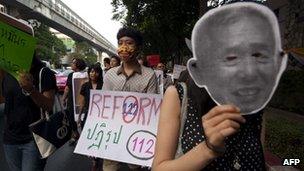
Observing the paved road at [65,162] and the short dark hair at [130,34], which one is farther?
the paved road at [65,162]

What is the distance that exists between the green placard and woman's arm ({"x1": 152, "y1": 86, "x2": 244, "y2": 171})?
179 cm

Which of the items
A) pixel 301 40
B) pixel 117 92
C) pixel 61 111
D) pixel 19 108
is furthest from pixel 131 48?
pixel 301 40

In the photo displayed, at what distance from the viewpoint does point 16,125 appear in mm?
3801

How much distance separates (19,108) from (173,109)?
2433 millimetres

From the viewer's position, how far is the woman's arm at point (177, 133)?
51.9 inches

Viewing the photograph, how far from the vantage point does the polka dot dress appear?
1600mm

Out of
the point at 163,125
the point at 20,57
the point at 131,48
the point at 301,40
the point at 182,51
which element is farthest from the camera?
the point at 182,51

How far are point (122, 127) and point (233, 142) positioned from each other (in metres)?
2.93

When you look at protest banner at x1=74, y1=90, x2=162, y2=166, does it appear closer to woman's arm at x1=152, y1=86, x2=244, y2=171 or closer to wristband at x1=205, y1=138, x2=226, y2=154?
woman's arm at x1=152, y1=86, x2=244, y2=171

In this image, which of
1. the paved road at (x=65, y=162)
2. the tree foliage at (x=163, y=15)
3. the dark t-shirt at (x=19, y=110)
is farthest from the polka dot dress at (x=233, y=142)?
the tree foliage at (x=163, y=15)

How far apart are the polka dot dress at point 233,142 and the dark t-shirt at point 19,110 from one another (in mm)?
Answer: 2378

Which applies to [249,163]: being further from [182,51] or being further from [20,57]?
[182,51]

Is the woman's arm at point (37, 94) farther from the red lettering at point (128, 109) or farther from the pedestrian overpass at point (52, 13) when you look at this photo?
the pedestrian overpass at point (52, 13)

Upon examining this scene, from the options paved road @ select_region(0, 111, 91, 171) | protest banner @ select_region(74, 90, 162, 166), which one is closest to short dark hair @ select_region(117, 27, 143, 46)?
protest banner @ select_region(74, 90, 162, 166)
